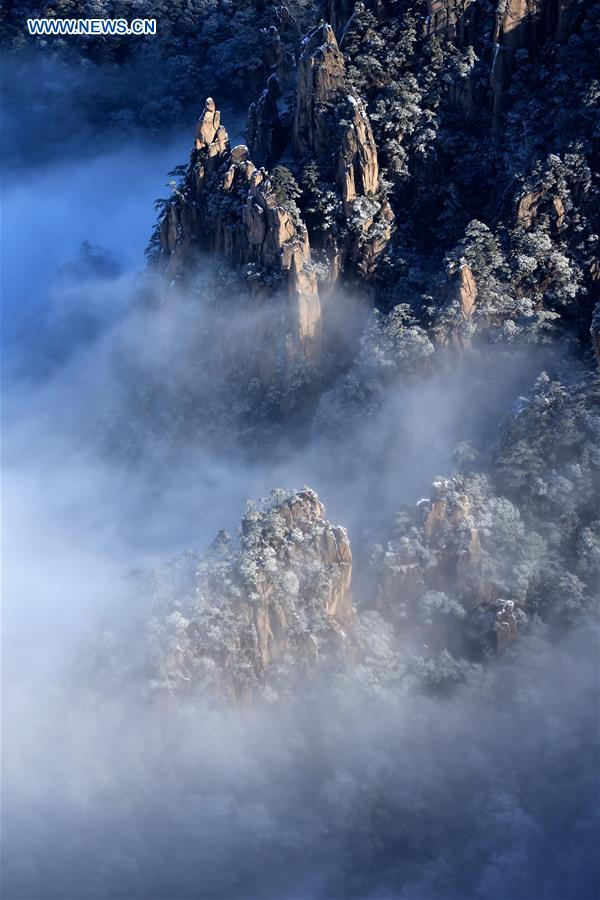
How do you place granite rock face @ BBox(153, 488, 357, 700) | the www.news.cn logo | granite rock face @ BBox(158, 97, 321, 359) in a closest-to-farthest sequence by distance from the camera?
granite rock face @ BBox(153, 488, 357, 700)
granite rock face @ BBox(158, 97, 321, 359)
the www.news.cn logo

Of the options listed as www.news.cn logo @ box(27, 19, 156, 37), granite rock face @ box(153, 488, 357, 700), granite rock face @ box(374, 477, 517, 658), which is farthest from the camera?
www.news.cn logo @ box(27, 19, 156, 37)

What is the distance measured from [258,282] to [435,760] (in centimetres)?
3278

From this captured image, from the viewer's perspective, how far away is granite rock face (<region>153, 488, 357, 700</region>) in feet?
261

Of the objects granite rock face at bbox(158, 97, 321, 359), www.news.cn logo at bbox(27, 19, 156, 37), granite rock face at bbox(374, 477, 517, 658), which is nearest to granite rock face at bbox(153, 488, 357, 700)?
granite rock face at bbox(374, 477, 517, 658)

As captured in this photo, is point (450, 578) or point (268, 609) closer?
point (268, 609)

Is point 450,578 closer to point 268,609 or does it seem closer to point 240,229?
point 268,609

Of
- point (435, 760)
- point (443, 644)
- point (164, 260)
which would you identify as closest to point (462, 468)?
point (443, 644)

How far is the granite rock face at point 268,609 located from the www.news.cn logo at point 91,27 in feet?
197

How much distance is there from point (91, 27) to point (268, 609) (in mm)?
67076

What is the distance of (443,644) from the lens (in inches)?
3253

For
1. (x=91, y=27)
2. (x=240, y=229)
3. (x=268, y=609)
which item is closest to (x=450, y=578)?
(x=268, y=609)

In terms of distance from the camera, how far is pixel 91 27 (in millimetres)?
126750

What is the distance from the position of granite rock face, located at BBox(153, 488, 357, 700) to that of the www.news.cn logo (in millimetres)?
60140

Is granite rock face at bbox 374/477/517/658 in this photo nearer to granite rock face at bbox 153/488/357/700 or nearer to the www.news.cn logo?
granite rock face at bbox 153/488/357/700
